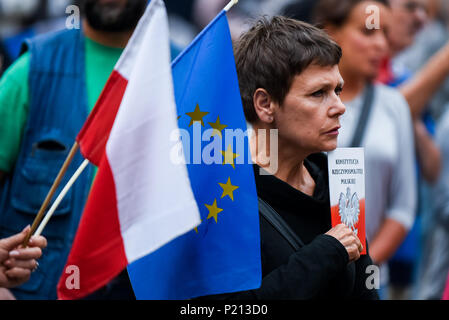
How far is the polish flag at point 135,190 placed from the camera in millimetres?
2748

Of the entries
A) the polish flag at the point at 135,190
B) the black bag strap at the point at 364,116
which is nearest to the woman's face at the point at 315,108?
the polish flag at the point at 135,190

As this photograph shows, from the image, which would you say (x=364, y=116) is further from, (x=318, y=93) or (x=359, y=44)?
(x=318, y=93)

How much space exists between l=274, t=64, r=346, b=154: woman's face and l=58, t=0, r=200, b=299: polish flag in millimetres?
448

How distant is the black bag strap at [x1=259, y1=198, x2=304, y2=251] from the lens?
2.93m

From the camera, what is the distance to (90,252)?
9.20 feet

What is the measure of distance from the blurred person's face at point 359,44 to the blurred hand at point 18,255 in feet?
7.63

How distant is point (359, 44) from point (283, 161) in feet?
6.32

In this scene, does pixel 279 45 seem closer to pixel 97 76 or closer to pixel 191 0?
pixel 97 76

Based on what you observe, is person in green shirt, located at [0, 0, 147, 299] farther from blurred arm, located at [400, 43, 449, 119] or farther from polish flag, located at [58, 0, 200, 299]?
blurred arm, located at [400, 43, 449, 119]

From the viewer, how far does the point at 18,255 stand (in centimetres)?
311

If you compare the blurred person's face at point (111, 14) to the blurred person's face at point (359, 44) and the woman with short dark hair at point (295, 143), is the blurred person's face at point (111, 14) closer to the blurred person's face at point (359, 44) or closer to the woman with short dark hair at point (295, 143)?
the woman with short dark hair at point (295, 143)

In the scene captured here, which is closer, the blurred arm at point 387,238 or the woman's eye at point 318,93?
the woman's eye at point 318,93

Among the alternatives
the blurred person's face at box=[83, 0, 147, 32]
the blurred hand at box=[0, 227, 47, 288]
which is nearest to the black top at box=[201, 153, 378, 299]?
the blurred hand at box=[0, 227, 47, 288]

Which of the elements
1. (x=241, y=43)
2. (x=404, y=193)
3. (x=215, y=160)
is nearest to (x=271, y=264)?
(x=215, y=160)
